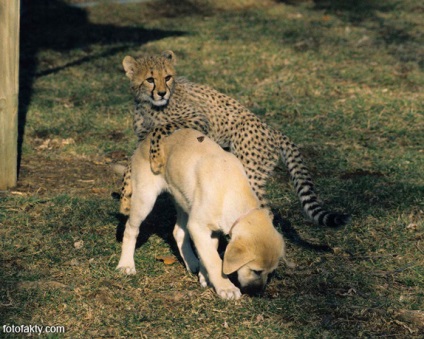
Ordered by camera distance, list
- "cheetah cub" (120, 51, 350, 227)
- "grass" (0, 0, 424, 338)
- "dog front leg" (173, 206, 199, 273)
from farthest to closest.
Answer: "cheetah cub" (120, 51, 350, 227) < "dog front leg" (173, 206, 199, 273) < "grass" (0, 0, 424, 338)

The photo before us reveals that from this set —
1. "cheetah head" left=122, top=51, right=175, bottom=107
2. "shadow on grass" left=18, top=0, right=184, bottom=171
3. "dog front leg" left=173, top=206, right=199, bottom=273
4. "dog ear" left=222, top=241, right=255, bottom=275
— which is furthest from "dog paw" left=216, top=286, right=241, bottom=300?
"shadow on grass" left=18, top=0, right=184, bottom=171

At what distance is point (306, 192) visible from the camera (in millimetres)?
5621

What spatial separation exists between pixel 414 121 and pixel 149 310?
5019 mm

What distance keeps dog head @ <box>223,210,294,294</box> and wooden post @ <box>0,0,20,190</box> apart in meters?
3.03

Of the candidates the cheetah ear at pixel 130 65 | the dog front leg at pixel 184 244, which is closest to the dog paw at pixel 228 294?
the dog front leg at pixel 184 244

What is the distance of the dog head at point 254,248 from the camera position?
174 inches

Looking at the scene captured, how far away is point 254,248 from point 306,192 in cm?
132

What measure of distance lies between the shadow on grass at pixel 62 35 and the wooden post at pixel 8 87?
3.34 m

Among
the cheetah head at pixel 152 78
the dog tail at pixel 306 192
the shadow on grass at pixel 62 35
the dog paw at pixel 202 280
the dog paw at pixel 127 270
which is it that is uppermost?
the cheetah head at pixel 152 78

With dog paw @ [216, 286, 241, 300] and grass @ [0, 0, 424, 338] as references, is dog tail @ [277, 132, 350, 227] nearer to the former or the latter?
grass @ [0, 0, 424, 338]

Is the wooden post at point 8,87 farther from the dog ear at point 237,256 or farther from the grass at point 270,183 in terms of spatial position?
the dog ear at point 237,256

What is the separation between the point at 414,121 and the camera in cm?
859

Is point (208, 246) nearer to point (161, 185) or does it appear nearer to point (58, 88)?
point (161, 185)

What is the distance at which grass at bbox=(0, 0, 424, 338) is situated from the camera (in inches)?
183
